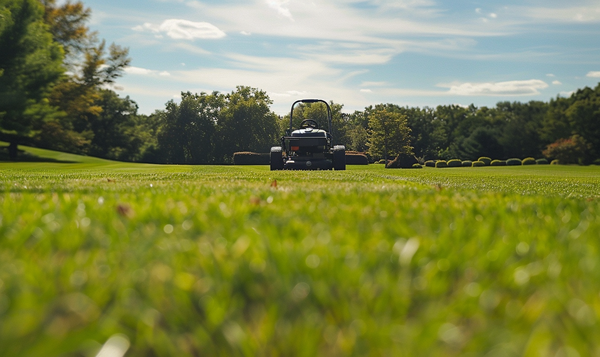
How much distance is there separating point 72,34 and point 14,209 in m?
54.4

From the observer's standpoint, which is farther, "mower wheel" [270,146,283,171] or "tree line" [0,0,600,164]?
"tree line" [0,0,600,164]

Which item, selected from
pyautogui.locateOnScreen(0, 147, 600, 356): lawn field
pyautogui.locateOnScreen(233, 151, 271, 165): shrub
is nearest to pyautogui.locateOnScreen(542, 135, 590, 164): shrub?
pyautogui.locateOnScreen(233, 151, 271, 165): shrub

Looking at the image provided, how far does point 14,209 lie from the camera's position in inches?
133

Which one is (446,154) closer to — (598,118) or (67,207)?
(598,118)

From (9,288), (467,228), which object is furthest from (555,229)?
(9,288)

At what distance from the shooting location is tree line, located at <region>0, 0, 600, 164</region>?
118 feet

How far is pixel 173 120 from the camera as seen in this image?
76.6 metres

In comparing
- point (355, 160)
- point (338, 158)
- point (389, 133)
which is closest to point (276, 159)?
point (338, 158)

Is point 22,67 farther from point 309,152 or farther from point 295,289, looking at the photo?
point 295,289

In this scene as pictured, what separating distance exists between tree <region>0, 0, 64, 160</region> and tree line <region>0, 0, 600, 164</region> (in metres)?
0.07

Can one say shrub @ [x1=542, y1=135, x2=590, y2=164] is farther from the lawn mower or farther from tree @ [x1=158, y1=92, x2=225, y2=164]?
tree @ [x1=158, y1=92, x2=225, y2=164]

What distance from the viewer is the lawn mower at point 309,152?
21391 mm

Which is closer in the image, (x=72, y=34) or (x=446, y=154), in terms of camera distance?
(x=72, y=34)

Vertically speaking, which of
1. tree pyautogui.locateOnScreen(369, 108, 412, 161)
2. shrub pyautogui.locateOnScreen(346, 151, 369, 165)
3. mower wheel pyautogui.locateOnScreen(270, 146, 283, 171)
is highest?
tree pyautogui.locateOnScreen(369, 108, 412, 161)
